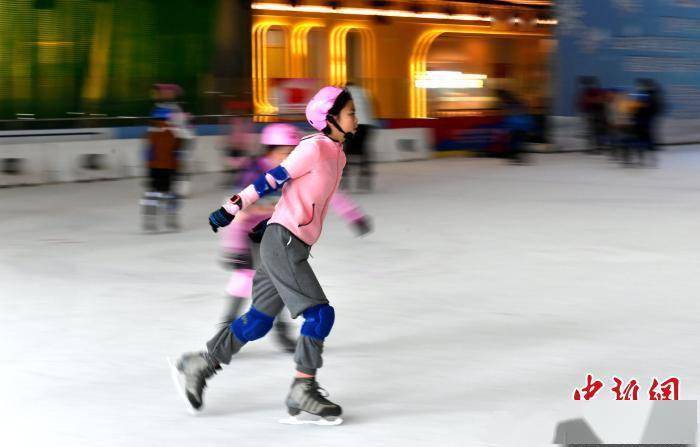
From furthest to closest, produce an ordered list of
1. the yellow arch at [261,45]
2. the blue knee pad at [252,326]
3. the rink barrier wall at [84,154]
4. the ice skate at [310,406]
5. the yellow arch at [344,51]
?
the yellow arch at [344,51] → the yellow arch at [261,45] → the rink barrier wall at [84,154] → the blue knee pad at [252,326] → the ice skate at [310,406]

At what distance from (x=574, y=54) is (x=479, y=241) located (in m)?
18.6

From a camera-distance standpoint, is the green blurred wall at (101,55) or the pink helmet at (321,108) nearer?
the pink helmet at (321,108)

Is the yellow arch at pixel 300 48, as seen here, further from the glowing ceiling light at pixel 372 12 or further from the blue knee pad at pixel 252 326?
the blue knee pad at pixel 252 326

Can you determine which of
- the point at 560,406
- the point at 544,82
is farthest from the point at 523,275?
the point at 544,82

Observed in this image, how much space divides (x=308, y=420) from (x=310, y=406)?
13 centimetres

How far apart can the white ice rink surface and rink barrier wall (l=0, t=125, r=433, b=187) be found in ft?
15.9

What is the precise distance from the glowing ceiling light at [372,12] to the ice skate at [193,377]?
22.9m

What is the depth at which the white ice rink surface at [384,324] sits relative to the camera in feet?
16.8

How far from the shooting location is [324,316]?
502 centimetres

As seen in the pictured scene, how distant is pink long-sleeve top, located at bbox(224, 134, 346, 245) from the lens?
5.05m

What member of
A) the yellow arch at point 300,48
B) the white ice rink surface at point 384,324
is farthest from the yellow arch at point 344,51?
the white ice rink surface at point 384,324

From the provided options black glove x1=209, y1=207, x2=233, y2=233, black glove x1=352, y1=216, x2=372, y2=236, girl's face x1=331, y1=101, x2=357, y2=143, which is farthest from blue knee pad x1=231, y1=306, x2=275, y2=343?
girl's face x1=331, y1=101, x2=357, y2=143

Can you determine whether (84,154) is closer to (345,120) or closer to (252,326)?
(252,326)

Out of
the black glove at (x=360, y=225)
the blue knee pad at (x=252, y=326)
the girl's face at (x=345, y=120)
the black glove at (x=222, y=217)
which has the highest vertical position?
the girl's face at (x=345, y=120)
